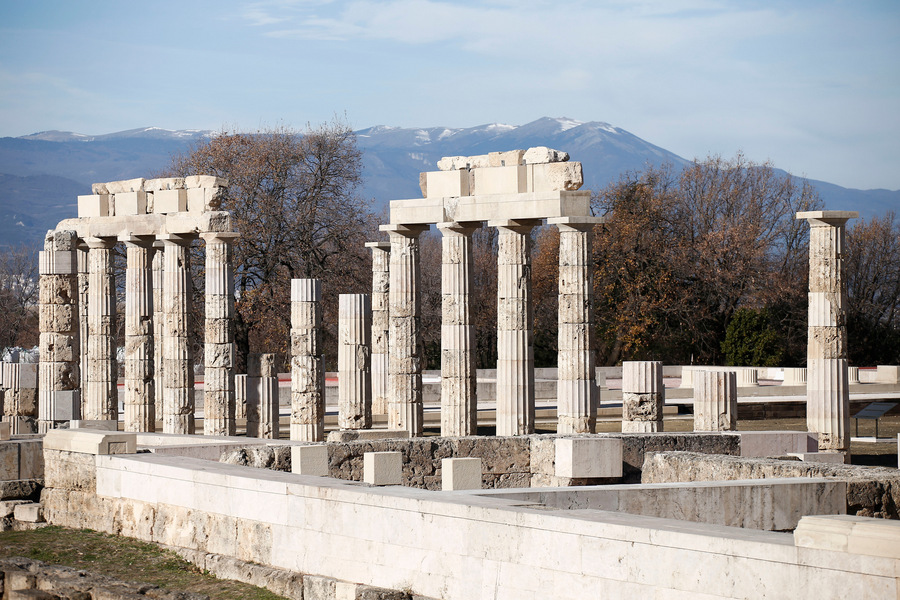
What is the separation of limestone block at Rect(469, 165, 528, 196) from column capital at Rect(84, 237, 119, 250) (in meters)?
9.73

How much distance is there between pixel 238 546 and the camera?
42.9 feet

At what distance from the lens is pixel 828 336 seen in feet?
77.4

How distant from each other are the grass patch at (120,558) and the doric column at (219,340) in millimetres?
10663

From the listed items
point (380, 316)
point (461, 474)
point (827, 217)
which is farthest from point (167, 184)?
point (461, 474)

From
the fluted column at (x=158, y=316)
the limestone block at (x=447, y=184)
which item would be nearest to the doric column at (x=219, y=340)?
the fluted column at (x=158, y=316)

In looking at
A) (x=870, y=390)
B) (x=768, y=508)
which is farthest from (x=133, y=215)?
(x=870, y=390)

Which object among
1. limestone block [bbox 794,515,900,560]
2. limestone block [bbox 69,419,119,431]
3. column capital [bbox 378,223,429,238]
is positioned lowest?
limestone block [bbox 69,419,119,431]

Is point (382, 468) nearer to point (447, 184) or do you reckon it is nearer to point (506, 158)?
point (506, 158)

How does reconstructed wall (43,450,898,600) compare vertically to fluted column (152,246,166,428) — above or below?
below

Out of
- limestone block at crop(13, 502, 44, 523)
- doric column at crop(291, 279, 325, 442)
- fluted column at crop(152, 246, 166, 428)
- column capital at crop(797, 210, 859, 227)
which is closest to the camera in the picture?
limestone block at crop(13, 502, 44, 523)

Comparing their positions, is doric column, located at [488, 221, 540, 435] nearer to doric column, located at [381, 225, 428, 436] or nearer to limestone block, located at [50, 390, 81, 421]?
doric column, located at [381, 225, 428, 436]

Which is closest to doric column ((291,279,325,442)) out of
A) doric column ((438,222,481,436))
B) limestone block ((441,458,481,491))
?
doric column ((438,222,481,436))

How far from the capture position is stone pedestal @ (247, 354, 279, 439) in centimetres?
2680

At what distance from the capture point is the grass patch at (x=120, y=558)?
1262cm
